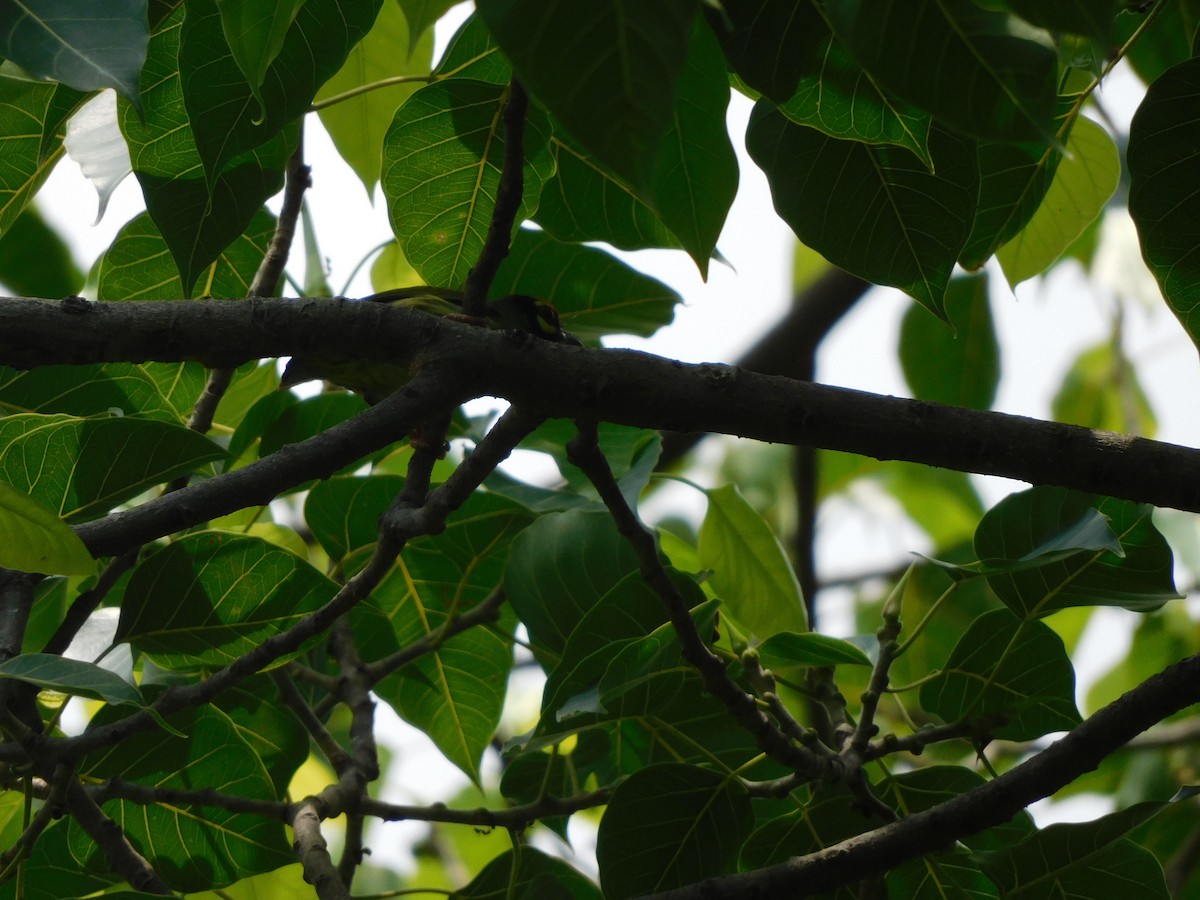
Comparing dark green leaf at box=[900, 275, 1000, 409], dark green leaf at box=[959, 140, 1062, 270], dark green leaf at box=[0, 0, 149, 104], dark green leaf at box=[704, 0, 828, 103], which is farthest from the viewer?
dark green leaf at box=[900, 275, 1000, 409]

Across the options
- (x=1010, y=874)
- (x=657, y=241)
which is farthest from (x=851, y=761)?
(x=657, y=241)

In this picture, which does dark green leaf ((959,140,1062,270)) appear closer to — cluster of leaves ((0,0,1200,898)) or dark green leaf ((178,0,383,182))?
cluster of leaves ((0,0,1200,898))

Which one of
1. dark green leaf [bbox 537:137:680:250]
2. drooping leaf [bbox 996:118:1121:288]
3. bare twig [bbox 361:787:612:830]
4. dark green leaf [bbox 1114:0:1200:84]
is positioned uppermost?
dark green leaf [bbox 1114:0:1200:84]

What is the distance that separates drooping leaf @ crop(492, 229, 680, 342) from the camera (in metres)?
1.68

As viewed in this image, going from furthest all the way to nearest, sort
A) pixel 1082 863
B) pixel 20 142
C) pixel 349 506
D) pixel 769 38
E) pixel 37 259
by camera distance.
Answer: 1. pixel 37 259
2. pixel 349 506
3. pixel 20 142
4. pixel 1082 863
5. pixel 769 38

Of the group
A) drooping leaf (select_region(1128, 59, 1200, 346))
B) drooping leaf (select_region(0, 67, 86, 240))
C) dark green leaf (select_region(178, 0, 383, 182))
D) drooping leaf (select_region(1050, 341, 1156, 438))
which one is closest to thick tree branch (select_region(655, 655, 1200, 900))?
drooping leaf (select_region(1128, 59, 1200, 346))

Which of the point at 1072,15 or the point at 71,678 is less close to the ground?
the point at 1072,15

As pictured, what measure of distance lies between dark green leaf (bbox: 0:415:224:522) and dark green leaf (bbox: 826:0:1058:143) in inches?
32.6

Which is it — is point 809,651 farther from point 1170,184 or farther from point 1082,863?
point 1170,184

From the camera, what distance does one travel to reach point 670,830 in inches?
50.6

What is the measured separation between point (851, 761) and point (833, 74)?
0.75 metres

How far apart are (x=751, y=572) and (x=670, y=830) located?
530mm

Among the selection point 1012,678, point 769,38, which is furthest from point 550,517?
point 769,38

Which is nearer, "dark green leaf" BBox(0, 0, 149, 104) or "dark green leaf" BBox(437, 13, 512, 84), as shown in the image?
"dark green leaf" BBox(0, 0, 149, 104)
